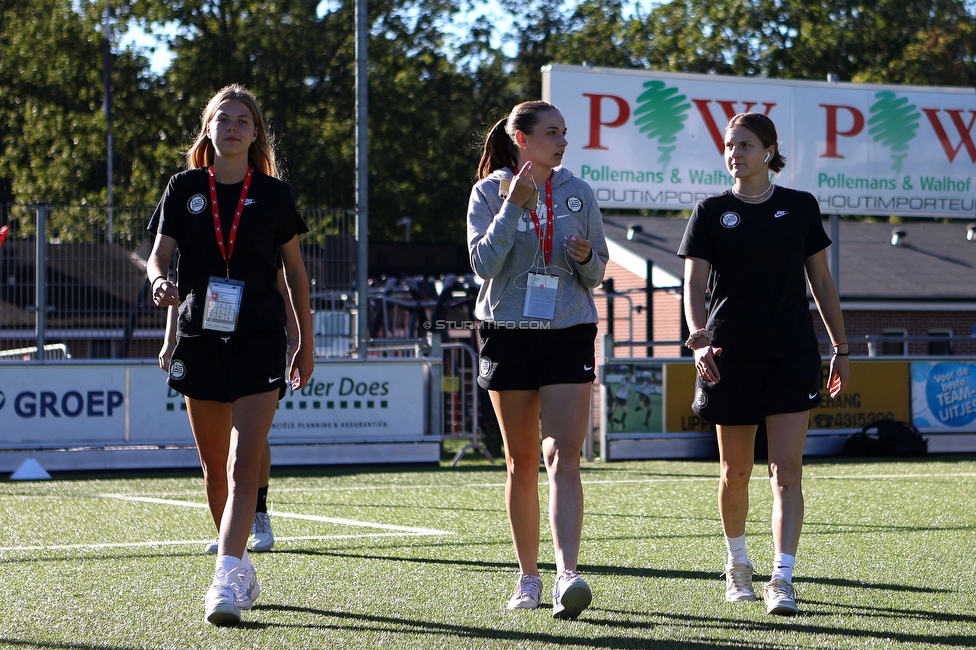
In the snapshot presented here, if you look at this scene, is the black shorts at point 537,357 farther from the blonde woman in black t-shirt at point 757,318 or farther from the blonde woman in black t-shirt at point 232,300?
the blonde woman in black t-shirt at point 232,300

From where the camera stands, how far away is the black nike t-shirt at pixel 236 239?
13.8 ft

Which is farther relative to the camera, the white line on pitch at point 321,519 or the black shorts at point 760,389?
the white line on pitch at point 321,519

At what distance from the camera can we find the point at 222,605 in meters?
3.99

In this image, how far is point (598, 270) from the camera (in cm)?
433

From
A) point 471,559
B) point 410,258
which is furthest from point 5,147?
point 471,559

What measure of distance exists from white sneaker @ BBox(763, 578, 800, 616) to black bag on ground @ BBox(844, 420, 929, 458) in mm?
9538

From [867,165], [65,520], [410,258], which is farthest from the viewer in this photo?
[410,258]

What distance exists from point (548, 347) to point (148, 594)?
186cm

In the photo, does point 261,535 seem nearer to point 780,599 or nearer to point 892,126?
point 780,599

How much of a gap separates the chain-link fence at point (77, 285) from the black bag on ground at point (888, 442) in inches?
234

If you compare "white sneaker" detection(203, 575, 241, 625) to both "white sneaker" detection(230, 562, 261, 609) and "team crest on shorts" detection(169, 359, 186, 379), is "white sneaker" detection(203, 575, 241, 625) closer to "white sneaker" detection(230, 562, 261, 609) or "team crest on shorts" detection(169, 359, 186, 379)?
"white sneaker" detection(230, 562, 261, 609)

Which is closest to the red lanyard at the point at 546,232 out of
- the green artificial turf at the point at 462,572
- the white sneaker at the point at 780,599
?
the green artificial turf at the point at 462,572

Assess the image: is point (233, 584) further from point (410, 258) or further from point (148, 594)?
point (410, 258)

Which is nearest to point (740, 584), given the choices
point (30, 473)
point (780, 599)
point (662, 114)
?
point (780, 599)
